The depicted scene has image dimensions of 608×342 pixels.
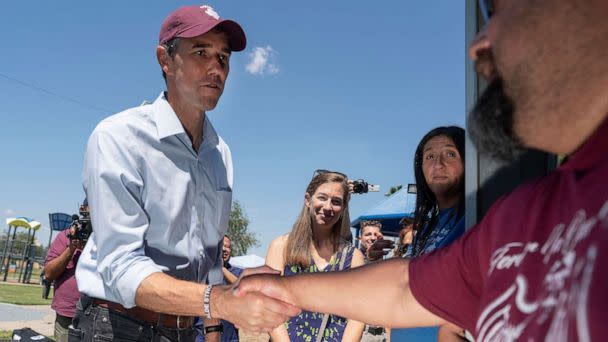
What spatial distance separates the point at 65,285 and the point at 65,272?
8.1 inches

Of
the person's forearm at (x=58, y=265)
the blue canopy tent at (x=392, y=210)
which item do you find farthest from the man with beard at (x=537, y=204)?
the blue canopy tent at (x=392, y=210)

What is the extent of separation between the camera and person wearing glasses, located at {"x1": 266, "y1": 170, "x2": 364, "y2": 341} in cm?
379

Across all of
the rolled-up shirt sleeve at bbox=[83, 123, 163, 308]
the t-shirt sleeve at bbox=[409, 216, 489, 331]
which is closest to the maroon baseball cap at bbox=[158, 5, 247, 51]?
the rolled-up shirt sleeve at bbox=[83, 123, 163, 308]

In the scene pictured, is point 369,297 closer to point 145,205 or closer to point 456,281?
point 456,281

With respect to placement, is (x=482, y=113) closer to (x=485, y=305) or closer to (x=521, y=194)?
(x=521, y=194)

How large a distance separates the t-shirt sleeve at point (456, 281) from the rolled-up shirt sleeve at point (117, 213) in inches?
44.7

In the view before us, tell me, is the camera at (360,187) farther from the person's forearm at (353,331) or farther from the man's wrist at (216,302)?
the man's wrist at (216,302)

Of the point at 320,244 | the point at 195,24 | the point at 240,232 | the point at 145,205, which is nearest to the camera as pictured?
the point at 145,205

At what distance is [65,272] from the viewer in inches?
237

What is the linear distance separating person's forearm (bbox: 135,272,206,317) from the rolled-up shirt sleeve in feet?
0.10

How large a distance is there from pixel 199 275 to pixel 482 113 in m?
1.66

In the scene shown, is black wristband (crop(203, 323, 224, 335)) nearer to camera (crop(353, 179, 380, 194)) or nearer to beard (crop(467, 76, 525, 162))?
beard (crop(467, 76, 525, 162))

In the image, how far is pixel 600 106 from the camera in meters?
1.08

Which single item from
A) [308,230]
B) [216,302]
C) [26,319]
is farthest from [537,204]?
[26,319]
